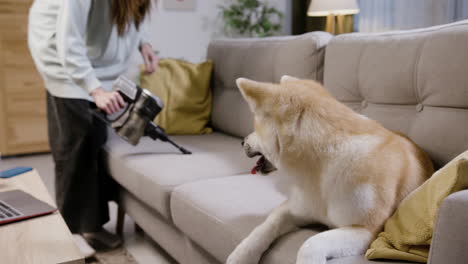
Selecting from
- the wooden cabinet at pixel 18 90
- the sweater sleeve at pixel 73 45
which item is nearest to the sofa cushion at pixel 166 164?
the sweater sleeve at pixel 73 45

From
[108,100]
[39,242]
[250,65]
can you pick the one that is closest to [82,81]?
[108,100]

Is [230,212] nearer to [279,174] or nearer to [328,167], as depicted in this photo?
[279,174]

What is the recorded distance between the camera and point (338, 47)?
5.73ft

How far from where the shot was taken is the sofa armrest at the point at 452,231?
2.41 feet

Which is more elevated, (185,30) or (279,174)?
(185,30)

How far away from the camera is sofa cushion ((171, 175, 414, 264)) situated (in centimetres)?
109

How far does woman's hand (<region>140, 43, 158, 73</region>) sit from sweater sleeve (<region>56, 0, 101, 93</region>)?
0.48 metres

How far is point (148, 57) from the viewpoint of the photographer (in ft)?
7.95

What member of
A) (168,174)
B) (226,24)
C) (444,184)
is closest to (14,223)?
(168,174)

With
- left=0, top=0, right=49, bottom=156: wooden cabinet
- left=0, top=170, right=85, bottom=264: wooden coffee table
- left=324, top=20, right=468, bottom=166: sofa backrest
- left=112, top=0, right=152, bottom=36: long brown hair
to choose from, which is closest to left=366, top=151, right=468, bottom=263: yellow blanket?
left=324, top=20, right=468, bottom=166: sofa backrest

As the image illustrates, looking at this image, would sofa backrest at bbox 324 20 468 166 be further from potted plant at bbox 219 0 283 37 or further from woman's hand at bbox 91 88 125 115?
potted plant at bbox 219 0 283 37

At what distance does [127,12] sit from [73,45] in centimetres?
30

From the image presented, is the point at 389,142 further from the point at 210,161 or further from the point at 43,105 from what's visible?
the point at 43,105

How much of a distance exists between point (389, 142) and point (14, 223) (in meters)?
1.01
